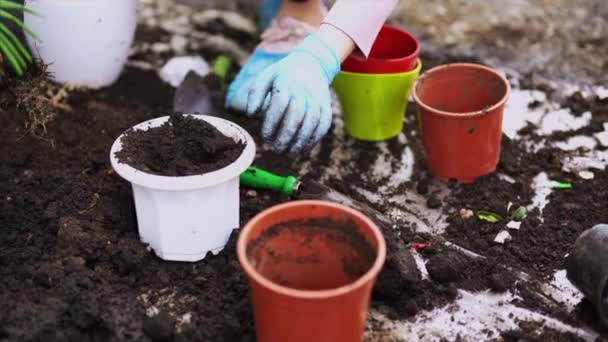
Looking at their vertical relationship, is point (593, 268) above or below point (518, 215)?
above

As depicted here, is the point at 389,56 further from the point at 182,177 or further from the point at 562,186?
the point at 182,177

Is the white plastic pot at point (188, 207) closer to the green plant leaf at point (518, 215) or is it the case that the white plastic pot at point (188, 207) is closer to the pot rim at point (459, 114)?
the pot rim at point (459, 114)

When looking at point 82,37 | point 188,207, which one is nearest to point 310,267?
point 188,207

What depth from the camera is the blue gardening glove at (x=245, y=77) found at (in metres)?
2.26

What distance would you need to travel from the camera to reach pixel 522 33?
9.51 ft

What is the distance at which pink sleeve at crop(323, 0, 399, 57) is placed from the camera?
188 centimetres

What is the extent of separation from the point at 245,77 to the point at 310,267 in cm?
99

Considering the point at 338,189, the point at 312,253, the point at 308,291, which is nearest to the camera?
the point at 308,291

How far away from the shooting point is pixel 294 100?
1726mm

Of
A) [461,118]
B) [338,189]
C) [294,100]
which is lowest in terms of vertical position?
[338,189]

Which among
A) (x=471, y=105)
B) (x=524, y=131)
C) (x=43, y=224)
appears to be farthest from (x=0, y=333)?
(x=524, y=131)

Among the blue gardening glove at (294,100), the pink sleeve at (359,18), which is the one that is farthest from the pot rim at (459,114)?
the blue gardening glove at (294,100)

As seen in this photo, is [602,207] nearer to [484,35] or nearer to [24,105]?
[484,35]

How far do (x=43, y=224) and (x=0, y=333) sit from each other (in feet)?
1.16
